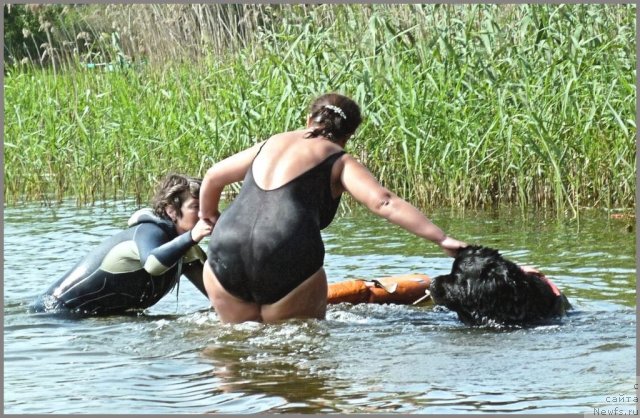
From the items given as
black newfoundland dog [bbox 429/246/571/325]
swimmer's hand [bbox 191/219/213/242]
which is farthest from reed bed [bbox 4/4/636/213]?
swimmer's hand [bbox 191/219/213/242]

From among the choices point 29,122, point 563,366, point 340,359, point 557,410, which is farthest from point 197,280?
point 29,122

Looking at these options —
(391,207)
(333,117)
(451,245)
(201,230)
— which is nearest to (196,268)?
(201,230)

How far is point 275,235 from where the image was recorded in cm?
554

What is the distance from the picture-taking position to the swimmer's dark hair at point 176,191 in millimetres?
6465

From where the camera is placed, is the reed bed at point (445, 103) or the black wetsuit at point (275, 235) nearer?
the black wetsuit at point (275, 235)

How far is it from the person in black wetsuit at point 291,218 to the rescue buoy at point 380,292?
0.80 metres

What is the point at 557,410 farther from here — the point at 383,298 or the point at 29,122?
the point at 29,122

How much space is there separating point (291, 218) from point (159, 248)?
A: 0.95m

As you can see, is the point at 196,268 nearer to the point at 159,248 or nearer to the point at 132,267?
the point at 132,267

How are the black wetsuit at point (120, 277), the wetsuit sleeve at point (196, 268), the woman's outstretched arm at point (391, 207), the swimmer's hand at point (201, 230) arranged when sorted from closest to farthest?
the woman's outstretched arm at point (391, 207) → the swimmer's hand at point (201, 230) → the black wetsuit at point (120, 277) → the wetsuit sleeve at point (196, 268)

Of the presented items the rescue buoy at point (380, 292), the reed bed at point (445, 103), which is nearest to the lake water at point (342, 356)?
the rescue buoy at point (380, 292)

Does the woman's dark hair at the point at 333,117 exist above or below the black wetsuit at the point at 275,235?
above

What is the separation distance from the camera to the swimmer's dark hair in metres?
6.46

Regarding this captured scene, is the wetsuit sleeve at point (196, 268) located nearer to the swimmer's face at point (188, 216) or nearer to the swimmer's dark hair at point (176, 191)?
the swimmer's face at point (188, 216)
